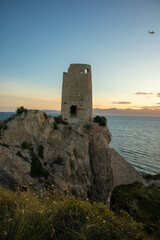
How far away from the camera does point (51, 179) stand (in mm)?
10055

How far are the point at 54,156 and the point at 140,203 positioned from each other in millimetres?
12912

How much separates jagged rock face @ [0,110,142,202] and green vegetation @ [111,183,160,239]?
3500 millimetres

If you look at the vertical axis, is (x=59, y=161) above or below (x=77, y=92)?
below

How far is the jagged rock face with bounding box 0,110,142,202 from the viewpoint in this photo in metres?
9.27

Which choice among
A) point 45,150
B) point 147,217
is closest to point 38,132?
point 45,150

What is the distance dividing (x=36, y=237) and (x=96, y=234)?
A: 1.42 meters

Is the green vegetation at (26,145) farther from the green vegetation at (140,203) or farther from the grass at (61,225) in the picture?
the green vegetation at (140,203)

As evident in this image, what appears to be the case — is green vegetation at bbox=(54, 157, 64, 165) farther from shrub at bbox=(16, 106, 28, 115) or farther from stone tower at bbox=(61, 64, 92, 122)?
stone tower at bbox=(61, 64, 92, 122)

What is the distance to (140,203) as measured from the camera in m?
18.0

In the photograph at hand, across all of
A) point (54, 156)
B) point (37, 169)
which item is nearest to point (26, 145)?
point (37, 169)

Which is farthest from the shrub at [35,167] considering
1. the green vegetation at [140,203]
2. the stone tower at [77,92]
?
the stone tower at [77,92]

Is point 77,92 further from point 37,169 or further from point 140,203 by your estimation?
point 140,203

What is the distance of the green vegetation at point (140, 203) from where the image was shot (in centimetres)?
1509

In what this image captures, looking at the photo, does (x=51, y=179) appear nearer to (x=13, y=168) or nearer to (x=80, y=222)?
(x=13, y=168)
